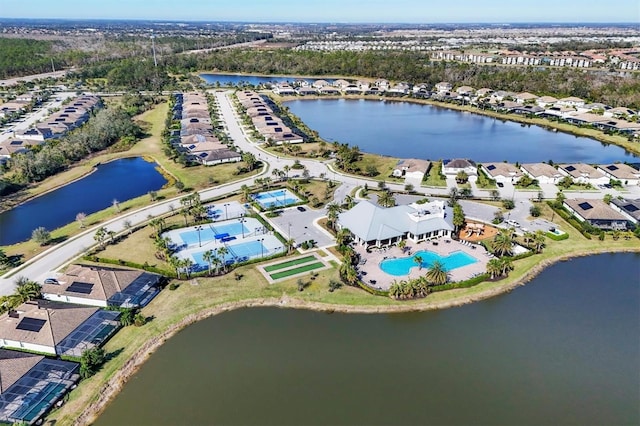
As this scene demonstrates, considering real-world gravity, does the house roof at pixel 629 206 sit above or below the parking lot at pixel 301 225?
above

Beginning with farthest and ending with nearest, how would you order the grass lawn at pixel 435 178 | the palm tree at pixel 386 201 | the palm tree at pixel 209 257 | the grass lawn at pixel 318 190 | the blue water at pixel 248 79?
the blue water at pixel 248 79 → the grass lawn at pixel 435 178 → the grass lawn at pixel 318 190 → the palm tree at pixel 386 201 → the palm tree at pixel 209 257

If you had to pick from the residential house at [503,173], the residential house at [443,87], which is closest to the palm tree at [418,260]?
the residential house at [503,173]

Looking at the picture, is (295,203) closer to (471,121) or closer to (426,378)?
(426,378)

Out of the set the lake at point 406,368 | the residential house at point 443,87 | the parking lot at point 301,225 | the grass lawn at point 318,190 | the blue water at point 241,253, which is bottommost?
the lake at point 406,368

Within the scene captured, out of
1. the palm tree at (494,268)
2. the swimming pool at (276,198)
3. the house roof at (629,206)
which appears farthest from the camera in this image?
the swimming pool at (276,198)

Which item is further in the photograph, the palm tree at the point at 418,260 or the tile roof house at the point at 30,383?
the palm tree at the point at 418,260

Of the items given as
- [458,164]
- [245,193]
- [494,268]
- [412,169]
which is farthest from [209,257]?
[458,164]

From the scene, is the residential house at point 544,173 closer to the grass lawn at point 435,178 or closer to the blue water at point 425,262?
the grass lawn at point 435,178

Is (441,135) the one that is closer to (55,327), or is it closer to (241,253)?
(241,253)
